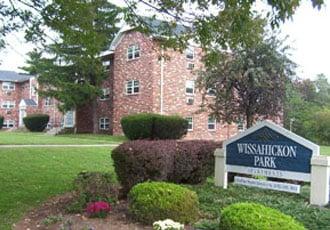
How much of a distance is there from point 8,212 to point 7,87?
5746 centimetres

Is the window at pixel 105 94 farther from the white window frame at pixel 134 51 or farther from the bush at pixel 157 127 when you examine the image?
the bush at pixel 157 127

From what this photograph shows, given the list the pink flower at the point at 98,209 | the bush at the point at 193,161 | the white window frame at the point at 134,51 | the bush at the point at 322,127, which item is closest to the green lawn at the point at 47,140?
the white window frame at the point at 134,51

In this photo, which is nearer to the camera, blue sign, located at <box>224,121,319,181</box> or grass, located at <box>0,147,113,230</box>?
blue sign, located at <box>224,121,319,181</box>

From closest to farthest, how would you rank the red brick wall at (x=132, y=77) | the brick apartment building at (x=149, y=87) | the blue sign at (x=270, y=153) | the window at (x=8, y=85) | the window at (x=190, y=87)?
the blue sign at (x=270, y=153) → the brick apartment building at (x=149, y=87) → the red brick wall at (x=132, y=77) → the window at (x=190, y=87) → the window at (x=8, y=85)

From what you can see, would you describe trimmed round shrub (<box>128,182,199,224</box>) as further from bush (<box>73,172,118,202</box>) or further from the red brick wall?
the red brick wall

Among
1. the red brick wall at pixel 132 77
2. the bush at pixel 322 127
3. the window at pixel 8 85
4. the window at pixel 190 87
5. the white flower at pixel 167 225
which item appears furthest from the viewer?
the window at pixel 8 85

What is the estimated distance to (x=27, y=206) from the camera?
352 inches

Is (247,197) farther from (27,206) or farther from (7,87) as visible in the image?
(7,87)

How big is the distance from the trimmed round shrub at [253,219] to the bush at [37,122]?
4358cm

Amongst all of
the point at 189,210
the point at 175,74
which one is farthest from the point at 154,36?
the point at 175,74

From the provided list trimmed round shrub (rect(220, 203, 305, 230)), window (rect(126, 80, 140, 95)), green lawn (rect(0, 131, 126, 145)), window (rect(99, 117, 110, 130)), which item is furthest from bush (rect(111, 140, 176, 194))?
window (rect(99, 117, 110, 130))

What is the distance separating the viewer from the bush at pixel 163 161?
8664 mm

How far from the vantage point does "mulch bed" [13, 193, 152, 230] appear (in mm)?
6547

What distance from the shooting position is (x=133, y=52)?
3591 centimetres
